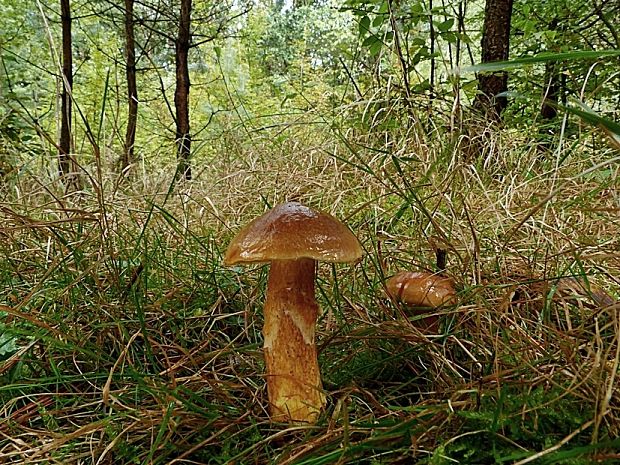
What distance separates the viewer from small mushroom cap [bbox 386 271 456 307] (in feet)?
4.90

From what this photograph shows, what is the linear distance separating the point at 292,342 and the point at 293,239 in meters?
0.32

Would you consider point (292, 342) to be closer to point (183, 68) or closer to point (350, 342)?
point (350, 342)

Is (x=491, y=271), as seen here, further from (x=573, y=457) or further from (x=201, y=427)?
(x=201, y=427)

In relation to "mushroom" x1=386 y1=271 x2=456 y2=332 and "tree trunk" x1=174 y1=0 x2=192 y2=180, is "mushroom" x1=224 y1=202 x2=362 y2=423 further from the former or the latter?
"tree trunk" x1=174 y1=0 x2=192 y2=180

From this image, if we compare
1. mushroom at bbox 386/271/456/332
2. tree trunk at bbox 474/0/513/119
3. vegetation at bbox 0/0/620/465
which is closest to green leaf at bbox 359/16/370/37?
vegetation at bbox 0/0/620/465

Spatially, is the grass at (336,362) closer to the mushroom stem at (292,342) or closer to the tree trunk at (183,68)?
the mushroom stem at (292,342)

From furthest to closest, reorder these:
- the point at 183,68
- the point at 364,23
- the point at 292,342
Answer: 1. the point at 183,68
2. the point at 364,23
3. the point at 292,342

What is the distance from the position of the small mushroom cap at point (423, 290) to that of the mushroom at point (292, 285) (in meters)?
0.36

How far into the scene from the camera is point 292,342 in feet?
4.22

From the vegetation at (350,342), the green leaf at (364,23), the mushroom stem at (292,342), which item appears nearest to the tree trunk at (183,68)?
the green leaf at (364,23)

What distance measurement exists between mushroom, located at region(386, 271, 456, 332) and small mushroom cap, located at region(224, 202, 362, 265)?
384mm

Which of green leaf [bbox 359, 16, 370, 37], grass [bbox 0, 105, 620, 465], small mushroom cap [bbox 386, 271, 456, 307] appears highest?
green leaf [bbox 359, 16, 370, 37]

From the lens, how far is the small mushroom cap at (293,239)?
1.14 meters

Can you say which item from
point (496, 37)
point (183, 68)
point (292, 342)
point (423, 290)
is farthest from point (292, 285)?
point (183, 68)
